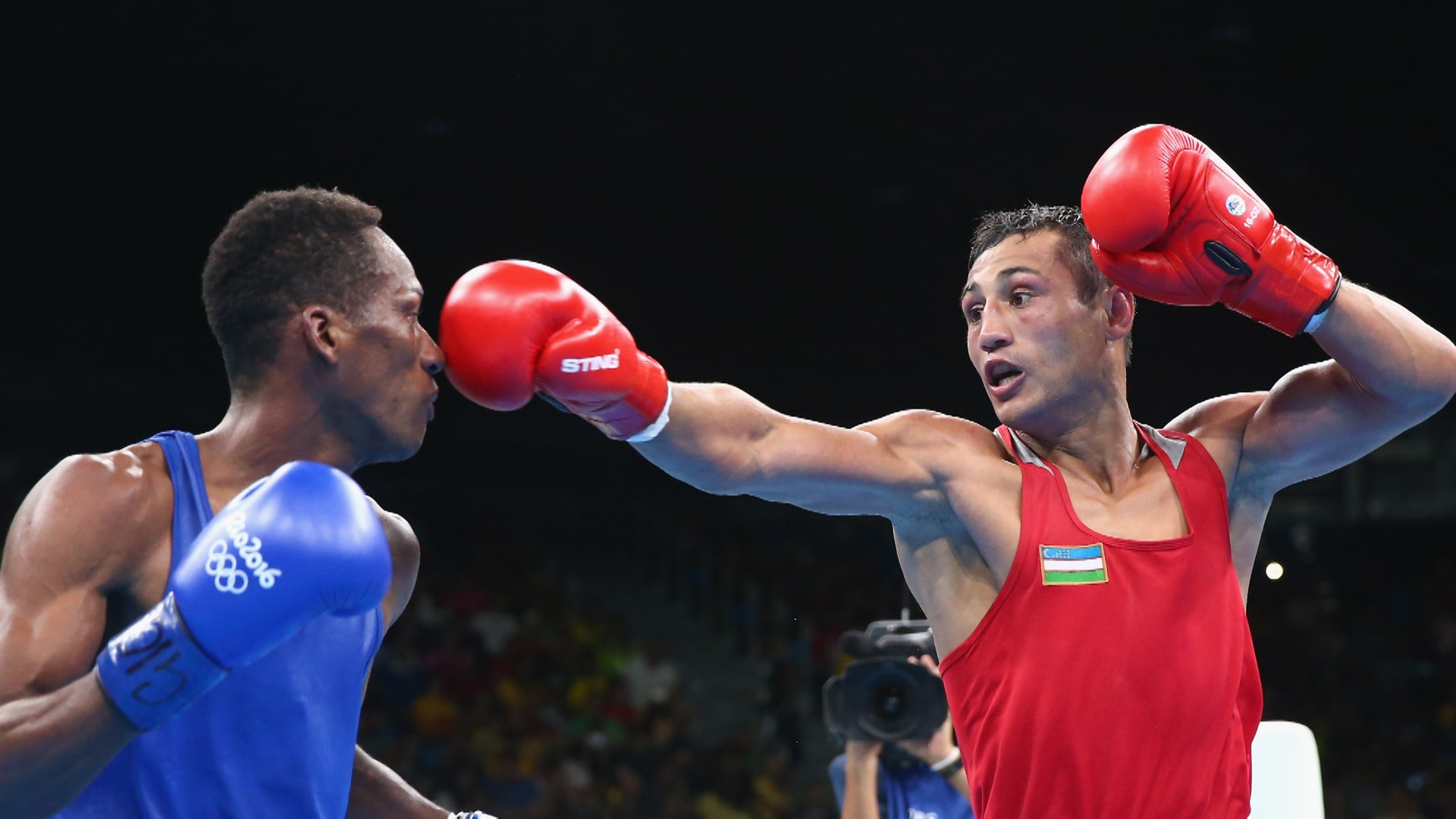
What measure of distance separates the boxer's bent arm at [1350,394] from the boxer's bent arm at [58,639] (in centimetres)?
216

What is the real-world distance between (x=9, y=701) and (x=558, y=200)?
8250 millimetres

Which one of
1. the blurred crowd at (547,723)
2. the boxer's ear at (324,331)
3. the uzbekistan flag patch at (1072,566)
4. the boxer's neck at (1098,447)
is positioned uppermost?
the boxer's neck at (1098,447)

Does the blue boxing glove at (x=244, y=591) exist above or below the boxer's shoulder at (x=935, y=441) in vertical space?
below

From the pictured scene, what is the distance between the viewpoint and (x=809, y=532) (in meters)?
12.6

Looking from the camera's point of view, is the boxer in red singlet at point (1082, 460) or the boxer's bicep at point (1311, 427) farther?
the boxer's bicep at point (1311, 427)

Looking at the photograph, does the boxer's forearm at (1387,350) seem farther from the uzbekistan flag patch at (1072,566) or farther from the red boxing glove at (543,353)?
the red boxing glove at (543,353)

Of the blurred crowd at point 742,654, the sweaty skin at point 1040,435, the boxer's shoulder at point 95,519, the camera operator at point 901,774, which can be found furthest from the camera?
the blurred crowd at point 742,654

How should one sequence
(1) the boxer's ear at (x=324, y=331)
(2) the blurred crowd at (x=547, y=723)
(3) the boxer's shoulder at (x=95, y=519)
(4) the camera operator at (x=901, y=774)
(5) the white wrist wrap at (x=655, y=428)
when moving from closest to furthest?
(3) the boxer's shoulder at (x=95, y=519)
(1) the boxer's ear at (x=324, y=331)
(5) the white wrist wrap at (x=655, y=428)
(4) the camera operator at (x=901, y=774)
(2) the blurred crowd at (x=547, y=723)

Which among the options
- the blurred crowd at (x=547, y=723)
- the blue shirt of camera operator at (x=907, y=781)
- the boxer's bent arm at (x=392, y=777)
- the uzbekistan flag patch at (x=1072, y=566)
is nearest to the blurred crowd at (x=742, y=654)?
the blurred crowd at (x=547, y=723)

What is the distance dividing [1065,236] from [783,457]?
2.84 ft

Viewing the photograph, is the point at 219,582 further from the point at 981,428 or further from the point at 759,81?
the point at 759,81

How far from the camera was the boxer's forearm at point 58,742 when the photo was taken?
170cm

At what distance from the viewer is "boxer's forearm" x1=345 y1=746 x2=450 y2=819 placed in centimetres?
246

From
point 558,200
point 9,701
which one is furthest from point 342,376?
point 558,200
